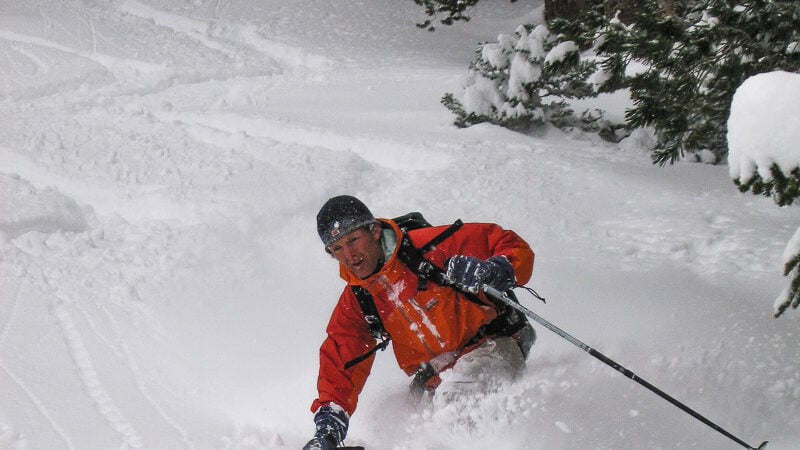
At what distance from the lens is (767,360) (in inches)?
187

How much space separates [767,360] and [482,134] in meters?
5.17

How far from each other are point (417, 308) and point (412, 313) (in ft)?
0.13

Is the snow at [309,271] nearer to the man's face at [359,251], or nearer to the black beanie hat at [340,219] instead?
the man's face at [359,251]

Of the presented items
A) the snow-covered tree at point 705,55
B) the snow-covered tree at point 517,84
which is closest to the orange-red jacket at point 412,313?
the snow-covered tree at point 705,55

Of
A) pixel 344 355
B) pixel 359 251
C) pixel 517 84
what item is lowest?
pixel 344 355

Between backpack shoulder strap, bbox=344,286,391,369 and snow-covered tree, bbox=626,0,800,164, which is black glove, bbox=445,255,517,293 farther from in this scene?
snow-covered tree, bbox=626,0,800,164

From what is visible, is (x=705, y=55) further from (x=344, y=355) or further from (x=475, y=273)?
(x=344, y=355)

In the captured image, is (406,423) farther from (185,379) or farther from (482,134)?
(482,134)

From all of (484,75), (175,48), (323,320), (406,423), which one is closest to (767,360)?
(406,423)

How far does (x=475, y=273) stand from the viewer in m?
3.84

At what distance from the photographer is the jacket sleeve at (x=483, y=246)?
13.6 feet

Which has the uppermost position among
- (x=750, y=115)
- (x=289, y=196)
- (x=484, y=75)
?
(x=484, y=75)

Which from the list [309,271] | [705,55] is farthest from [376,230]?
[309,271]

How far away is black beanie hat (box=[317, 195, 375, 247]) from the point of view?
12.9 feet
